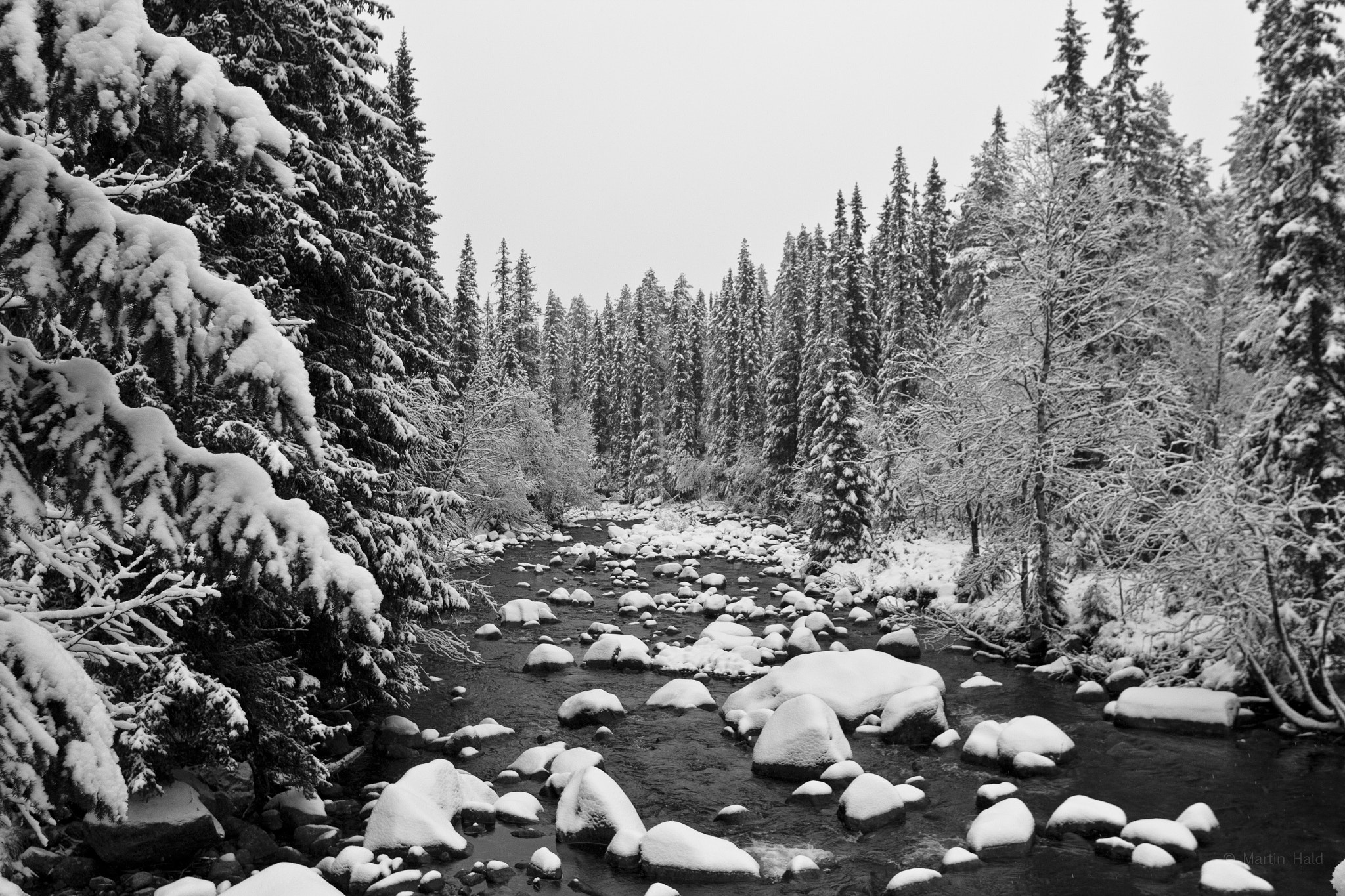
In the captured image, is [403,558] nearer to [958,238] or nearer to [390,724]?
[390,724]

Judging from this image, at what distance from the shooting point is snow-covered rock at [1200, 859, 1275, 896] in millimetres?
7824

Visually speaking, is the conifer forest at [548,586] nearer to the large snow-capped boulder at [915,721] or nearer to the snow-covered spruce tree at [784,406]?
the large snow-capped boulder at [915,721]

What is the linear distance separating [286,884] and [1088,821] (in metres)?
8.89

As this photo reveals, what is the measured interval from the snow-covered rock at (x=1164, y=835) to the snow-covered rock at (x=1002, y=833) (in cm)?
105

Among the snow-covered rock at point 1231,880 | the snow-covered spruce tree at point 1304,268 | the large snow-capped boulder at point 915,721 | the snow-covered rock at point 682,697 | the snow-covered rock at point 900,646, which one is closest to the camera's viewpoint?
the snow-covered rock at point 1231,880

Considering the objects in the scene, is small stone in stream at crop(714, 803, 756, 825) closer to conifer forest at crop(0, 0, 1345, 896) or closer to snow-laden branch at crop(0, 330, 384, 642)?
conifer forest at crop(0, 0, 1345, 896)

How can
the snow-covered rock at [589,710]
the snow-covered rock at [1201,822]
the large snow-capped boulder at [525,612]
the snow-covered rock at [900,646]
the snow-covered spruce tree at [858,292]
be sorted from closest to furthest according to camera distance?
the snow-covered rock at [1201,822]
the snow-covered rock at [589,710]
the snow-covered rock at [900,646]
the large snow-capped boulder at [525,612]
the snow-covered spruce tree at [858,292]

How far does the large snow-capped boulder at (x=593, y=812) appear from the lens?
956 centimetres

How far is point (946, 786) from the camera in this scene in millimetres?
11062

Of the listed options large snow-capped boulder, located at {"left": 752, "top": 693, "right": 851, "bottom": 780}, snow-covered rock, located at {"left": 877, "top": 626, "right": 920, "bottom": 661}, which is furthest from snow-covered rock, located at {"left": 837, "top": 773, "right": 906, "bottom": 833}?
snow-covered rock, located at {"left": 877, "top": 626, "right": 920, "bottom": 661}

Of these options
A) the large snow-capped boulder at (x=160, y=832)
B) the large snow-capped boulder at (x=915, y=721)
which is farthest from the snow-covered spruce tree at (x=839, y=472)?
the large snow-capped boulder at (x=160, y=832)

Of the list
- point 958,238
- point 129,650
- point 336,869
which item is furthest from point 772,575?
point 129,650

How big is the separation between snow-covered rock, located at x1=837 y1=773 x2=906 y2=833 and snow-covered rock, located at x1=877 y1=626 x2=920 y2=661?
7.83m

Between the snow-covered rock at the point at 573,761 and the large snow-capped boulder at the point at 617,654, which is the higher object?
the large snow-capped boulder at the point at 617,654
